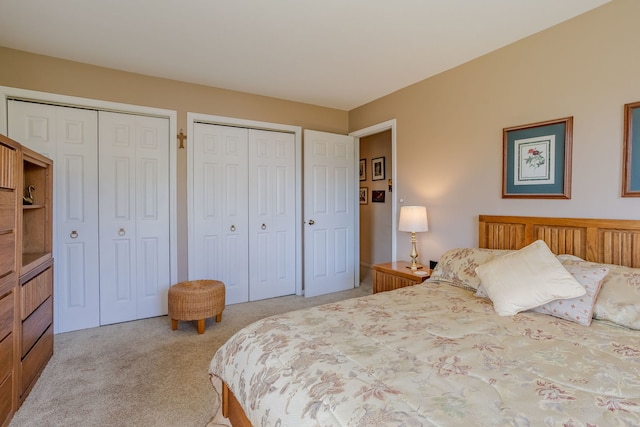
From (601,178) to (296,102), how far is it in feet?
10.1

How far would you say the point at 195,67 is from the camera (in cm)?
304

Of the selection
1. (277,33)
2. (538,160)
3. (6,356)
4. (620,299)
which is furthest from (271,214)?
(620,299)

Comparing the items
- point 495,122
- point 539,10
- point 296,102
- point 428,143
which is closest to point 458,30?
point 539,10

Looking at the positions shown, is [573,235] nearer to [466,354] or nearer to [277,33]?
[466,354]

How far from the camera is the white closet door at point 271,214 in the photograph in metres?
3.85

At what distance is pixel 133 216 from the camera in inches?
128

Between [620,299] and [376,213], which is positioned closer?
[620,299]

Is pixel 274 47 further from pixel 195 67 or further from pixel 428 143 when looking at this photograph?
pixel 428 143

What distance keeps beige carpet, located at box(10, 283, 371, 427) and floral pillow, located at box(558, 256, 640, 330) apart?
2108 mm

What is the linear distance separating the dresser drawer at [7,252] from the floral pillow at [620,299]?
9.90 ft

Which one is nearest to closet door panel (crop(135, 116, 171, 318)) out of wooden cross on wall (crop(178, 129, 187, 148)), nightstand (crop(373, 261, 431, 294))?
wooden cross on wall (crop(178, 129, 187, 148))

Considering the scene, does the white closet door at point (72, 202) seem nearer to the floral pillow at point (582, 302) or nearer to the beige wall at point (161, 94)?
the beige wall at point (161, 94)

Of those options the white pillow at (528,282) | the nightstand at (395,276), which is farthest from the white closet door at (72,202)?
the white pillow at (528,282)

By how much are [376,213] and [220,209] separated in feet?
8.50
